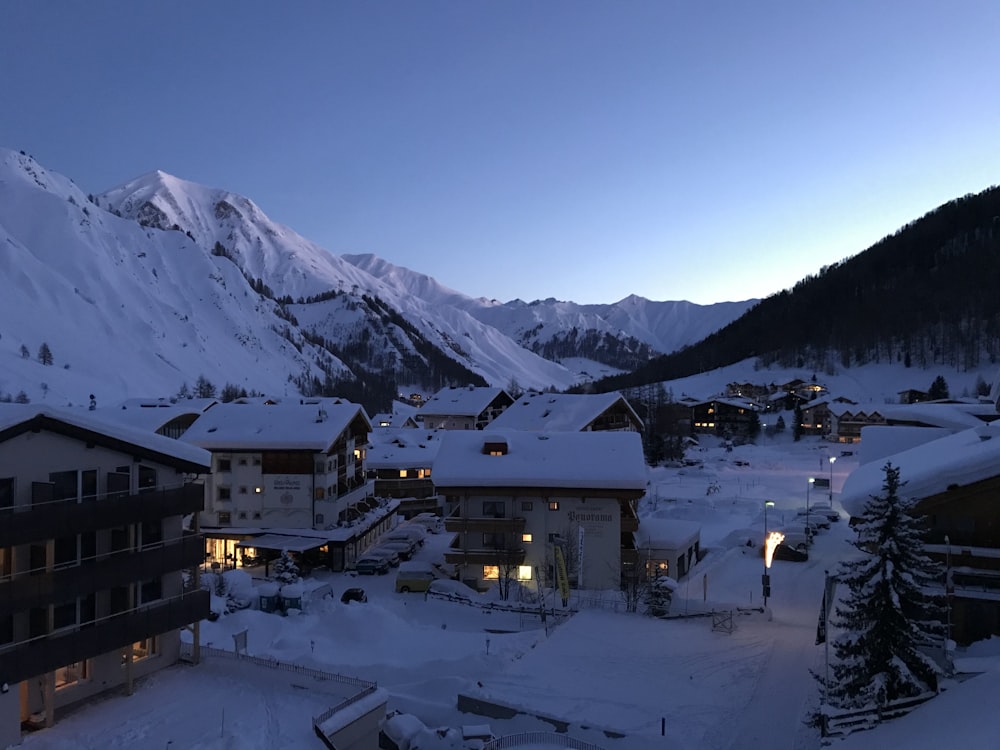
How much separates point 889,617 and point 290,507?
34.1m

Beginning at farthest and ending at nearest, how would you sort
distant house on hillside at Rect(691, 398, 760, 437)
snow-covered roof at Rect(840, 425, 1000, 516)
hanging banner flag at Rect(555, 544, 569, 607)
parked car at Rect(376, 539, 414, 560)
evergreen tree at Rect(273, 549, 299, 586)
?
distant house on hillside at Rect(691, 398, 760, 437) → parked car at Rect(376, 539, 414, 560) → evergreen tree at Rect(273, 549, 299, 586) → hanging banner flag at Rect(555, 544, 569, 607) → snow-covered roof at Rect(840, 425, 1000, 516)

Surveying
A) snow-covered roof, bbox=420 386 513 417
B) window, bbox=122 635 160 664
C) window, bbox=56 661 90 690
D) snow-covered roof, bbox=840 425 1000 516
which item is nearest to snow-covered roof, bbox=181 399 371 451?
window, bbox=122 635 160 664

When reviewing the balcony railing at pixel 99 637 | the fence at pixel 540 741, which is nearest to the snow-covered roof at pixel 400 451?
the balcony railing at pixel 99 637

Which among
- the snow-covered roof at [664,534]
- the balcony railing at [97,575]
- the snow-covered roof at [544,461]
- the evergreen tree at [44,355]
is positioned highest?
the evergreen tree at [44,355]

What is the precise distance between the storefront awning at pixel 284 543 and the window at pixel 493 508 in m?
9.94

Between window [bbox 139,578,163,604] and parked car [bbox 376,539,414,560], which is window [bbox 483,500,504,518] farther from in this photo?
window [bbox 139,578,163,604]

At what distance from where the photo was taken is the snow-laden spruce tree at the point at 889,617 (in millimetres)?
14523

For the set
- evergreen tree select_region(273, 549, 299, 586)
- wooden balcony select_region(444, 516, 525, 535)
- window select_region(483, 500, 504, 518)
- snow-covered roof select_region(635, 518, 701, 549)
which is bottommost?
evergreen tree select_region(273, 549, 299, 586)

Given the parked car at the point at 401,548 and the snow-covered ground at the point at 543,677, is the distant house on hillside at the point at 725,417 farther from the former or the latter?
the parked car at the point at 401,548

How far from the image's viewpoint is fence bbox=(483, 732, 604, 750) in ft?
55.1

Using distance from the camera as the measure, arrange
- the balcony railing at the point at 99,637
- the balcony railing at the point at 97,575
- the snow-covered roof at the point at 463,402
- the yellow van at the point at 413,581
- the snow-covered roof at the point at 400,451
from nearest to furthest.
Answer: the balcony railing at the point at 99,637 < the balcony railing at the point at 97,575 < the yellow van at the point at 413,581 < the snow-covered roof at the point at 400,451 < the snow-covered roof at the point at 463,402

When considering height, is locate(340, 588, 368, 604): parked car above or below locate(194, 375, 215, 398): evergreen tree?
below

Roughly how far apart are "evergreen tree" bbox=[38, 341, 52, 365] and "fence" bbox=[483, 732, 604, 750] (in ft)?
409

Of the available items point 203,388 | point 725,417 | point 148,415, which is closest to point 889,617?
point 148,415
